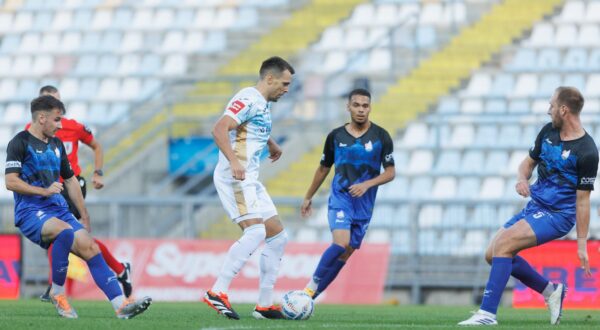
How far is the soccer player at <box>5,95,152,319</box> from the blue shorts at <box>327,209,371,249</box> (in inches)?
109

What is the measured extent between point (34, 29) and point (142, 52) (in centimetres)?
330

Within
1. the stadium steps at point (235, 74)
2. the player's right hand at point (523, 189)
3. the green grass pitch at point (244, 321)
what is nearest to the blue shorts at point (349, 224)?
the green grass pitch at point (244, 321)

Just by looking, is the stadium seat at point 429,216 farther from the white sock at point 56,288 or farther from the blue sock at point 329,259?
Result: the white sock at point 56,288

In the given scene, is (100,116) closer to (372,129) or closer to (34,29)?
(34,29)

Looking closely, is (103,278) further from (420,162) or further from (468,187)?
(420,162)

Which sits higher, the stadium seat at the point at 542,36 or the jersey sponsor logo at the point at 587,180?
the stadium seat at the point at 542,36

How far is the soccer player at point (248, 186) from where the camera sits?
1091cm

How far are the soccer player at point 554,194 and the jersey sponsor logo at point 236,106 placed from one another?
2.36m

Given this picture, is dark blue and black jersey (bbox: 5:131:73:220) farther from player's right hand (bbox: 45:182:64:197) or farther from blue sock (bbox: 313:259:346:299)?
blue sock (bbox: 313:259:346:299)

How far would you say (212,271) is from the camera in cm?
1864

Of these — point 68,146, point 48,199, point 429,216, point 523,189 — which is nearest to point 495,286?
point 523,189

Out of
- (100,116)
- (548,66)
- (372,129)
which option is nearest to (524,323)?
(372,129)

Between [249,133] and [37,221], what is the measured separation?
1.91 m

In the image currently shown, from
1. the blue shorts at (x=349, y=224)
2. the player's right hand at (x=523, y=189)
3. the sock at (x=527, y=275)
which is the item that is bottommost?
the sock at (x=527, y=275)
